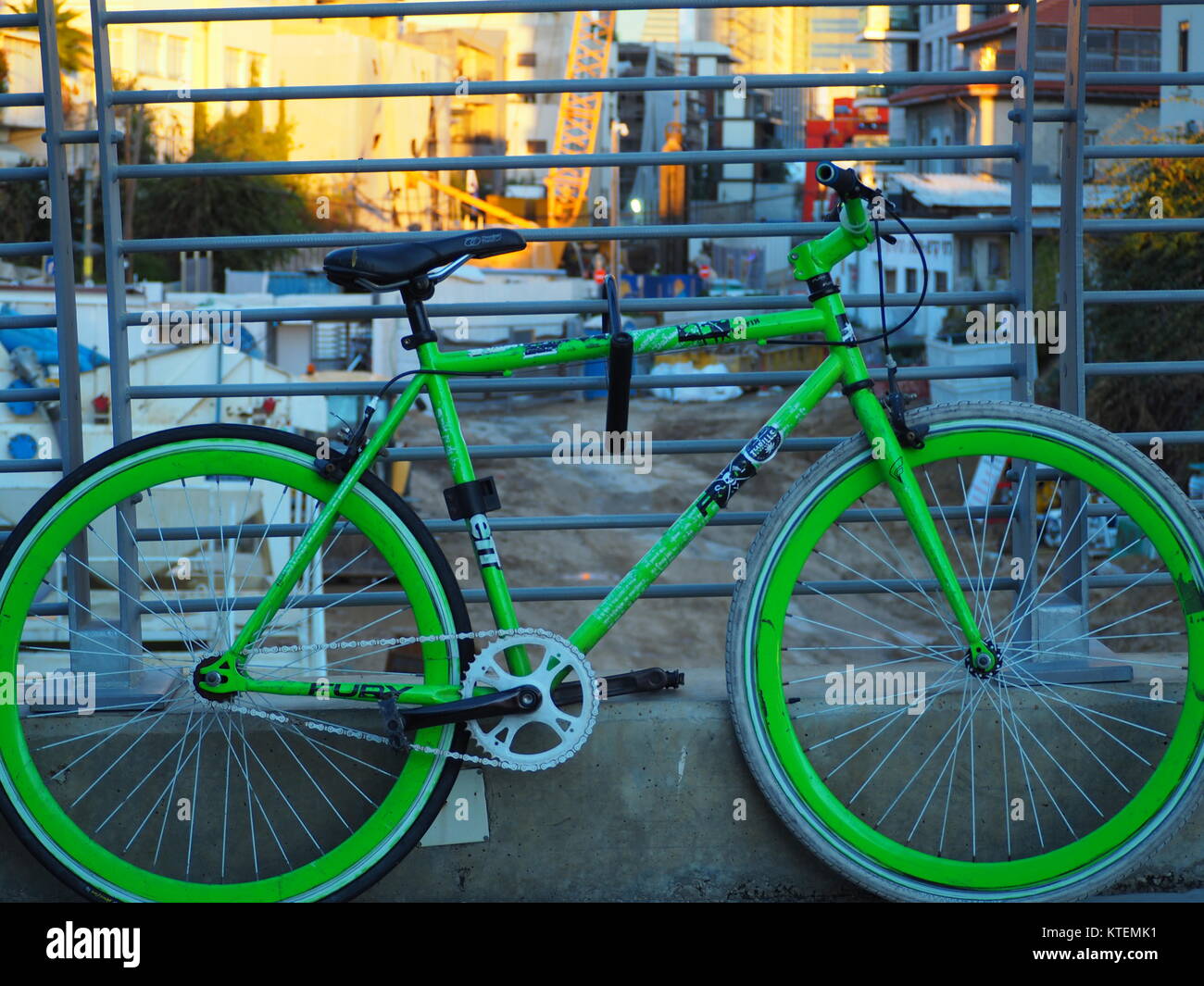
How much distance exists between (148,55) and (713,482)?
174ft

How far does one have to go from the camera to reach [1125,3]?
11.7ft

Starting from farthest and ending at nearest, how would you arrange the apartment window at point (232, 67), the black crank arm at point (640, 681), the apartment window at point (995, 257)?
the apartment window at point (232, 67), the apartment window at point (995, 257), the black crank arm at point (640, 681)

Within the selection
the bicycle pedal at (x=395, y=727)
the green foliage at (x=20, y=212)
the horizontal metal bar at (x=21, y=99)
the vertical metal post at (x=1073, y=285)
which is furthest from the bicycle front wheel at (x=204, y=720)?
the green foliage at (x=20, y=212)

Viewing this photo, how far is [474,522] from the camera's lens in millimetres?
3094

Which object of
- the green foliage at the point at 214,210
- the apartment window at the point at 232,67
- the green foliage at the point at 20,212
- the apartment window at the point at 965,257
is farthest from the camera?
the apartment window at the point at 232,67

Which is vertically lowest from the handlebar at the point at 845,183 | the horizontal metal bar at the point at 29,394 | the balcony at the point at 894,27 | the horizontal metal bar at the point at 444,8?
the horizontal metal bar at the point at 29,394

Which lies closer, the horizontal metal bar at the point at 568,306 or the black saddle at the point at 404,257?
the black saddle at the point at 404,257

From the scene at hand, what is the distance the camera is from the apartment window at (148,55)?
46.5 metres

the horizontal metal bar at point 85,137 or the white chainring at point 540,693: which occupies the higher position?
the horizontal metal bar at point 85,137

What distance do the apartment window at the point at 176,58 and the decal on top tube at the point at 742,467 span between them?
161 ft

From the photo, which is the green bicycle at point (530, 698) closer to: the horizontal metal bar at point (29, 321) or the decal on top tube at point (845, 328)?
the decal on top tube at point (845, 328)

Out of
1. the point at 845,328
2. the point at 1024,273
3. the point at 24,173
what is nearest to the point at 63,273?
the point at 24,173

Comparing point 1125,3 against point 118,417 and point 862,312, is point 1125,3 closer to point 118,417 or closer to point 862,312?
point 118,417

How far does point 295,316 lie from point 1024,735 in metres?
2.07
